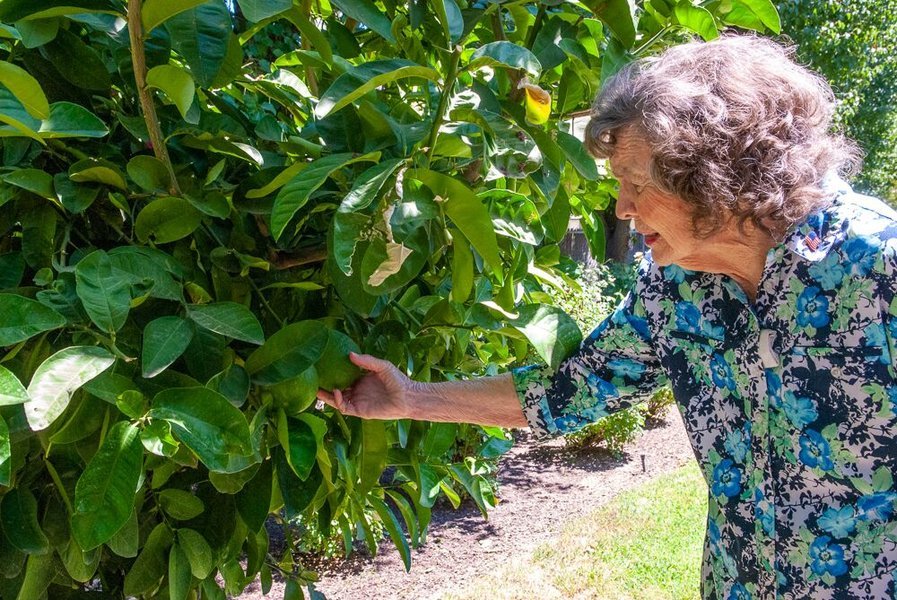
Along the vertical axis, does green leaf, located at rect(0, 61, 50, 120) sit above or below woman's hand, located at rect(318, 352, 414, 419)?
above

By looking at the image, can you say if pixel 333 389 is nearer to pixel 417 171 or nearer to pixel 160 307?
pixel 160 307

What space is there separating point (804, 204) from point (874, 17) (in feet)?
38.5

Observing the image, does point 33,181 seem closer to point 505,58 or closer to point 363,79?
point 363,79

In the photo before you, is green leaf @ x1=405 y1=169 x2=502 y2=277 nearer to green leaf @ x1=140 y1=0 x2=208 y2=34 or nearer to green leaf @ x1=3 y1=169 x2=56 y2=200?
green leaf @ x1=140 y1=0 x2=208 y2=34

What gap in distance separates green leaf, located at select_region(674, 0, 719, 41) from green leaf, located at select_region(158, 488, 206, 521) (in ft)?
3.54

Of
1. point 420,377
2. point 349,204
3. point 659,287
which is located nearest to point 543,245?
point 659,287

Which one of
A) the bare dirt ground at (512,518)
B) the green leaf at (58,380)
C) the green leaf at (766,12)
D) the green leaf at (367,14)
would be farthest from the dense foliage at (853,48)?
the green leaf at (58,380)

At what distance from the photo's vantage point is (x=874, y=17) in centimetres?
1148

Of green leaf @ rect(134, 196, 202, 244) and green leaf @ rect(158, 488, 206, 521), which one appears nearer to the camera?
green leaf @ rect(134, 196, 202, 244)

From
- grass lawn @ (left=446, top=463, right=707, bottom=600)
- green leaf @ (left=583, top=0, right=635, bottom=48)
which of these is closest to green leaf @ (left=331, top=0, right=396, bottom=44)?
green leaf @ (left=583, top=0, right=635, bottom=48)

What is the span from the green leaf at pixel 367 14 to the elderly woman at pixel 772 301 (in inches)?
17.3

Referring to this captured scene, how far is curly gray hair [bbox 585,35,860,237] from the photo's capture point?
1447 mm

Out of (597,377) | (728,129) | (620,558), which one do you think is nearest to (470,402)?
(597,377)

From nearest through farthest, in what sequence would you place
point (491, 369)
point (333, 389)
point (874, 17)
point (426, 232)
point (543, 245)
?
point (426, 232), point (333, 389), point (543, 245), point (491, 369), point (874, 17)
